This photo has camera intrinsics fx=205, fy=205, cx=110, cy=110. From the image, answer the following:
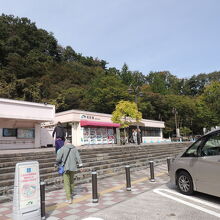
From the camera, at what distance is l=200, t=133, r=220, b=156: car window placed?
5.27 metres

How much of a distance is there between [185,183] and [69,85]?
4063 centimetres

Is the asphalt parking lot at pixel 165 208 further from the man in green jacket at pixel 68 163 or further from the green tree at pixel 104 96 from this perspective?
the green tree at pixel 104 96

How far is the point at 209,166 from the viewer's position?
507cm

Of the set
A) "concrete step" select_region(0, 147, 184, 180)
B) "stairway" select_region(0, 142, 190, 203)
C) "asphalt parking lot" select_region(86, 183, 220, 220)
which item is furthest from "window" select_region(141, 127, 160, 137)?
"asphalt parking lot" select_region(86, 183, 220, 220)

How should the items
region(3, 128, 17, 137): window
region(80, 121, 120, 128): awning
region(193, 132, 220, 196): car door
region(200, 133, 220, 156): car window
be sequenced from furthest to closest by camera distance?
1. region(80, 121, 120, 128): awning
2. region(3, 128, 17, 137): window
3. region(200, 133, 220, 156): car window
4. region(193, 132, 220, 196): car door

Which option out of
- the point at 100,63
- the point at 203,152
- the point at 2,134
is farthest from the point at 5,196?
the point at 100,63

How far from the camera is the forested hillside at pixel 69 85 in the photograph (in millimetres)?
37812

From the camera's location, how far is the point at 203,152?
5441mm

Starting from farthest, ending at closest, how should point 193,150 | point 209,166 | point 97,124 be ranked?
1. point 97,124
2. point 193,150
3. point 209,166

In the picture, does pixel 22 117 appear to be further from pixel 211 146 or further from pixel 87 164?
pixel 211 146

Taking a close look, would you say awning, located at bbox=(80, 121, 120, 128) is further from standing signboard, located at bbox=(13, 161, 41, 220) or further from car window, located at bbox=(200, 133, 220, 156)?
standing signboard, located at bbox=(13, 161, 41, 220)

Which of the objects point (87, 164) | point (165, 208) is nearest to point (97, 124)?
point (87, 164)

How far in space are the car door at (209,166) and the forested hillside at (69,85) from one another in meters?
31.4

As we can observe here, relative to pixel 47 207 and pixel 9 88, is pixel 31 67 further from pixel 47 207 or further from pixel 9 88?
pixel 47 207
